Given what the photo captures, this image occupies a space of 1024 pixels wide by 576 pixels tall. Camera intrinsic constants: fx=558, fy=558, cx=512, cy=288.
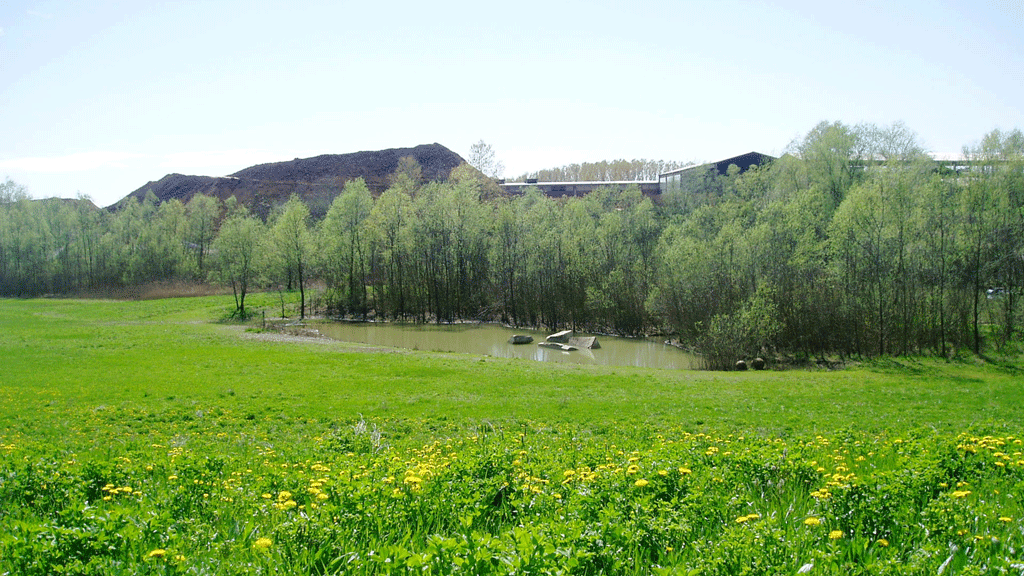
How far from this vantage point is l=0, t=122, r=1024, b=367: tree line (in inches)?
1230

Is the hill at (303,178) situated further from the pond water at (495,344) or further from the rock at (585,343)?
the rock at (585,343)

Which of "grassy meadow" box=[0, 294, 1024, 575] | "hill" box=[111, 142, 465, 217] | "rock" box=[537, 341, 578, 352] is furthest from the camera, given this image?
"hill" box=[111, 142, 465, 217]

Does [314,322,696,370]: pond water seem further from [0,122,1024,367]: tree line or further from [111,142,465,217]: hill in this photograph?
[111,142,465,217]: hill

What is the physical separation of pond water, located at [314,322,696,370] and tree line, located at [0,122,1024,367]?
231 centimetres

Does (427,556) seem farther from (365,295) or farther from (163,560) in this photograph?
(365,295)

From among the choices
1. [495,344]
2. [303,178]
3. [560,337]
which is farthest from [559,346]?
[303,178]

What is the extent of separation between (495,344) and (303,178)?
108 m

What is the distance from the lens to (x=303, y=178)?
13412 cm

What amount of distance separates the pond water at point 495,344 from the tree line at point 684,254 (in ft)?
7.57

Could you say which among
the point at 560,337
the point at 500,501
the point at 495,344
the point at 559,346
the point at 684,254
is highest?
Answer: the point at 684,254

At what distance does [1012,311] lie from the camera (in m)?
31.5

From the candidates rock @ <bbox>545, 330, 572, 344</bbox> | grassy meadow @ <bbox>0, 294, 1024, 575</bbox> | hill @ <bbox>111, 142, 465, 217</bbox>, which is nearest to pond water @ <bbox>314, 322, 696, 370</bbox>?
rock @ <bbox>545, 330, 572, 344</bbox>

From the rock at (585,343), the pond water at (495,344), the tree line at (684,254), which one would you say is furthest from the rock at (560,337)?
the tree line at (684,254)

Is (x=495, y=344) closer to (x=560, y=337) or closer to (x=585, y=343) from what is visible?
(x=560, y=337)
